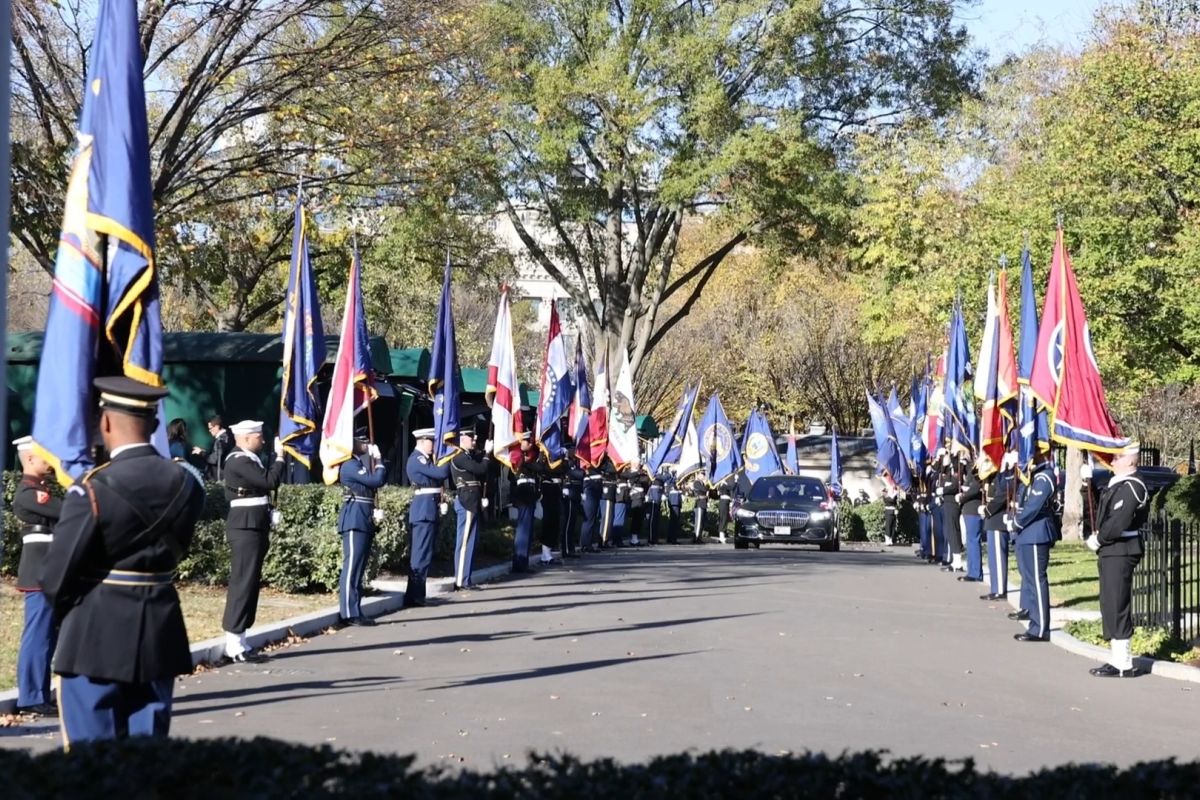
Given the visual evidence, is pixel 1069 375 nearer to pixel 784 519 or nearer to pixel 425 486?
pixel 425 486

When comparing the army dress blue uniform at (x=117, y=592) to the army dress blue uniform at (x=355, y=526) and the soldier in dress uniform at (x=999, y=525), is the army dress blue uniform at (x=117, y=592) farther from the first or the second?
the soldier in dress uniform at (x=999, y=525)

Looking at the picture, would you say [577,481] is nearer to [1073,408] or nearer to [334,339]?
[334,339]

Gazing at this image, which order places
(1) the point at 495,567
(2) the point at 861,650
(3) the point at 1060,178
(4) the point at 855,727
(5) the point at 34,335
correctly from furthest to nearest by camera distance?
(3) the point at 1060,178
(5) the point at 34,335
(1) the point at 495,567
(2) the point at 861,650
(4) the point at 855,727

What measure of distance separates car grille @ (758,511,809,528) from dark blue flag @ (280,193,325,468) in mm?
17988

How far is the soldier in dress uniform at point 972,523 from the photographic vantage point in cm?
2522

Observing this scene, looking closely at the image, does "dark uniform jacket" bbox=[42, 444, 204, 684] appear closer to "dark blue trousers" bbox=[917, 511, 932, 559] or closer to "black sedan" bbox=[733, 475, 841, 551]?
"dark blue trousers" bbox=[917, 511, 932, 559]

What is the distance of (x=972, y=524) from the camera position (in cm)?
2567

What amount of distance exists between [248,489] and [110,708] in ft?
23.0

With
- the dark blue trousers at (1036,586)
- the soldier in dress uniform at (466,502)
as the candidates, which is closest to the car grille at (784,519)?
the soldier in dress uniform at (466,502)

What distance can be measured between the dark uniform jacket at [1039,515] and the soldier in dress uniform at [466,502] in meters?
6.94

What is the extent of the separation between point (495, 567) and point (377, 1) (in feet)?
27.9

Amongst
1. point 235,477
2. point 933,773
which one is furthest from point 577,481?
point 933,773

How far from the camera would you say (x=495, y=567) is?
24.3 meters

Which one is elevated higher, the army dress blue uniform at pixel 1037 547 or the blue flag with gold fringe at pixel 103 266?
the blue flag with gold fringe at pixel 103 266
